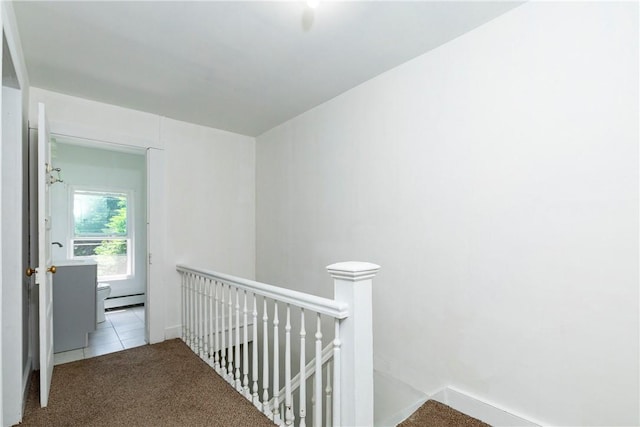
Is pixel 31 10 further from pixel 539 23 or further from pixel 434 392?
pixel 434 392

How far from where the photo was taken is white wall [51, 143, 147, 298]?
15.6ft

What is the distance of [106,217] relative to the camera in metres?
5.21

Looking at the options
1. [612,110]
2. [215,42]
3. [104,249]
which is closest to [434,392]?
[612,110]

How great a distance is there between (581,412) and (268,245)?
2.92 m

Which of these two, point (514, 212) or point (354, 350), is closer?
point (354, 350)

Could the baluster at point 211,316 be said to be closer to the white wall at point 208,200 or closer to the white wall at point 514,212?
the white wall at point 208,200

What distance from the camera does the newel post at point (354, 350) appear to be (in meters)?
1.49

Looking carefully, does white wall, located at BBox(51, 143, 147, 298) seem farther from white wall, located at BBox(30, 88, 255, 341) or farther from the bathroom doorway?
white wall, located at BBox(30, 88, 255, 341)

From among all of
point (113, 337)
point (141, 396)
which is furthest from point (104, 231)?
point (141, 396)

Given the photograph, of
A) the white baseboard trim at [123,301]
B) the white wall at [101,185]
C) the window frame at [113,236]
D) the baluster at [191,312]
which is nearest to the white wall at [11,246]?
the baluster at [191,312]

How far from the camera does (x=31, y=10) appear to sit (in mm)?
1735

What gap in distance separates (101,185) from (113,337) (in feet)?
8.79

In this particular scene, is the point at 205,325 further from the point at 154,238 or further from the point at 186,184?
the point at 186,184

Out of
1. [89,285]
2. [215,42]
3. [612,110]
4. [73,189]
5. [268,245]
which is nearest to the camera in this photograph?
[612,110]
